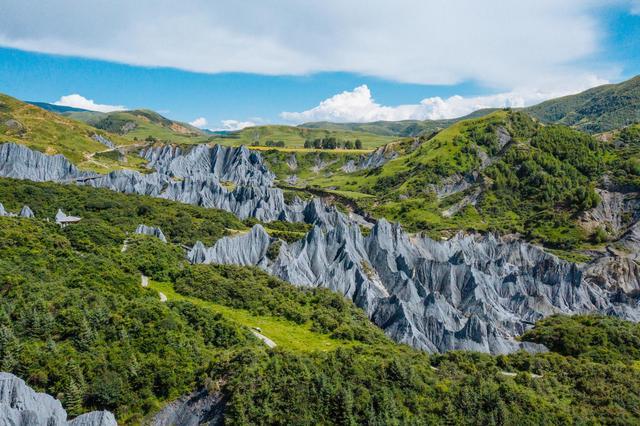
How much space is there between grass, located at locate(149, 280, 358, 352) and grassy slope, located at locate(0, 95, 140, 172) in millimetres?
95860

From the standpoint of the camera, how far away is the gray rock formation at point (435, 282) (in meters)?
51.7

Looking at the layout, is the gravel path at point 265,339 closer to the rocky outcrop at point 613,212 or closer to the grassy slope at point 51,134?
the rocky outcrop at point 613,212

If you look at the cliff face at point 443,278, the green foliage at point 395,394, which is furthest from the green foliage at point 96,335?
the cliff face at point 443,278

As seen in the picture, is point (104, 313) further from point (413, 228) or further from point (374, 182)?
point (374, 182)

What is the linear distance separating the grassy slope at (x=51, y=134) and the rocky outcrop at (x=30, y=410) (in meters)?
114

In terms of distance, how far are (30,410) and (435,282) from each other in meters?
55.4

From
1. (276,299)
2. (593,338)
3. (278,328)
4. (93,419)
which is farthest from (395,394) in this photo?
(593,338)

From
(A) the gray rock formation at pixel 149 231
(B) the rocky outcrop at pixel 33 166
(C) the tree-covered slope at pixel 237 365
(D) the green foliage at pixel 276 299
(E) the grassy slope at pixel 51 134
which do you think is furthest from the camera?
(E) the grassy slope at pixel 51 134

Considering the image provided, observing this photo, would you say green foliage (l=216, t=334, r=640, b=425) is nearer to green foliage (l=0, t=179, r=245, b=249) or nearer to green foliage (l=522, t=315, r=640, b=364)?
green foliage (l=522, t=315, r=640, b=364)

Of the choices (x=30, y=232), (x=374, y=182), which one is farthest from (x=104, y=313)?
(x=374, y=182)

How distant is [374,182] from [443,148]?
82.0 ft

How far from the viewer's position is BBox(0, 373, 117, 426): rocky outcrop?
21.2 metres

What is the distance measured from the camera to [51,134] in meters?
156

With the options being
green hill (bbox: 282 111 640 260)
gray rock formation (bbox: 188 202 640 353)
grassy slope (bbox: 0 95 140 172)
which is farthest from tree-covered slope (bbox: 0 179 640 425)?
grassy slope (bbox: 0 95 140 172)
